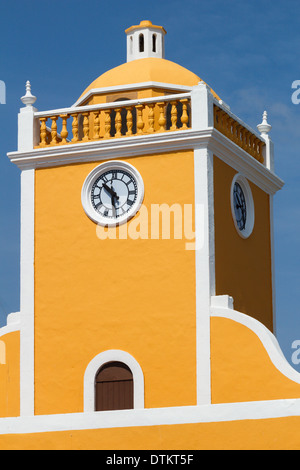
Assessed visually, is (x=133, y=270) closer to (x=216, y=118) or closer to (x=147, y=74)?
(x=216, y=118)

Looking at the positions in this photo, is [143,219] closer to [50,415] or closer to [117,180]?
[117,180]

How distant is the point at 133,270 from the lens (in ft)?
73.2

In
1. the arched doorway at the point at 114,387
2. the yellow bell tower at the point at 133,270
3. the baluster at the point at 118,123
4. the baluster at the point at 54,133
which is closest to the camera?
the yellow bell tower at the point at 133,270

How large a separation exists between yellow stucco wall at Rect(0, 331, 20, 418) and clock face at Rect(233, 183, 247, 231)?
465 centimetres

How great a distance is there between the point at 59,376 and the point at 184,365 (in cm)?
237

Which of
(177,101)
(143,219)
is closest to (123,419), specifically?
(143,219)

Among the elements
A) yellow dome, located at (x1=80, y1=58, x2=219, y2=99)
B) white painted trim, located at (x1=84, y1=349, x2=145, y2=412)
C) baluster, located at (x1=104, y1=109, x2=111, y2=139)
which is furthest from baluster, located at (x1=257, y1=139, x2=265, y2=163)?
white painted trim, located at (x1=84, y1=349, x2=145, y2=412)

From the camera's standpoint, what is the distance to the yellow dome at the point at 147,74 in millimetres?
24219

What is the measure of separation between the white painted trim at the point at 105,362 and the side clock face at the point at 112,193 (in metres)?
2.37

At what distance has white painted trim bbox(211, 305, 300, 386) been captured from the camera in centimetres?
2067

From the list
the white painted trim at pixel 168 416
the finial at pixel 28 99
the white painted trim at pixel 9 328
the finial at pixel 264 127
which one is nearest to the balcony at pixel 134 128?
the finial at pixel 28 99

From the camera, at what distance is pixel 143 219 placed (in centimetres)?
2239

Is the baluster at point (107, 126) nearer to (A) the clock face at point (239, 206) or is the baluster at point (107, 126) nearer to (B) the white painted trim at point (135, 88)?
(B) the white painted trim at point (135, 88)
